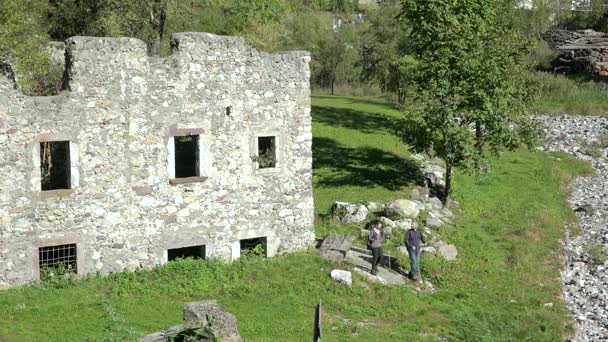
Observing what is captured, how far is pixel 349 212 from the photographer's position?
27.5 meters

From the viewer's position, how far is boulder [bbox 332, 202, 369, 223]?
27281mm

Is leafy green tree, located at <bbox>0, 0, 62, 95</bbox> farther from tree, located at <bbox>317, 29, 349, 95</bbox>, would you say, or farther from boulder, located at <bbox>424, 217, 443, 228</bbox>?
tree, located at <bbox>317, 29, 349, 95</bbox>

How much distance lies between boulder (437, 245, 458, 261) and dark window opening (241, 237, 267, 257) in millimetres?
6475

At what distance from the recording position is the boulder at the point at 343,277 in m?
21.8

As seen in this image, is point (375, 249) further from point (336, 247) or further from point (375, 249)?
point (336, 247)

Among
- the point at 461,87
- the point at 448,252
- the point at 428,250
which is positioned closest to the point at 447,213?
the point at 448,252

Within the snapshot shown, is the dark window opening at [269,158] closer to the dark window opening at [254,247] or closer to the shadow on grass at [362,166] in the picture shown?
the dark window opening at [254,247]

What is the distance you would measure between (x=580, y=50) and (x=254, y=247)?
2118 inches

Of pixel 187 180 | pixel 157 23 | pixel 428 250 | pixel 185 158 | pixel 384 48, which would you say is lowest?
pixel 428 250

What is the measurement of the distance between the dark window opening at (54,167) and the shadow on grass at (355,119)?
21.3 meters

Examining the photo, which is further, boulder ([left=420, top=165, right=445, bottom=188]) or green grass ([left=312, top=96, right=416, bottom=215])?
boulder ([left=420, top=165, right=445, bottom=188])

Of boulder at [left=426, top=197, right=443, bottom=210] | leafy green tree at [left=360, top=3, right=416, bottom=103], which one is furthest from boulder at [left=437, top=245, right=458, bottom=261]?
leafy green tree at [left=360, top=3, right=416, bottom=103]

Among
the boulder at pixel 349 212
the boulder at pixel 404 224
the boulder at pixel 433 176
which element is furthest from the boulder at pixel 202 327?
the boulder at pixel 433 176

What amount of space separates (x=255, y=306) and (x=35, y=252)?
6.21 meters
